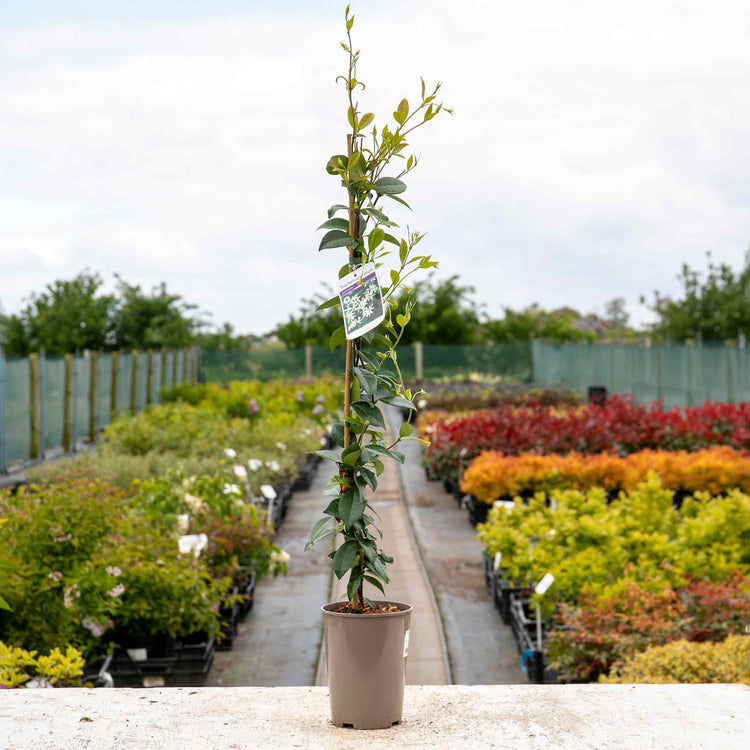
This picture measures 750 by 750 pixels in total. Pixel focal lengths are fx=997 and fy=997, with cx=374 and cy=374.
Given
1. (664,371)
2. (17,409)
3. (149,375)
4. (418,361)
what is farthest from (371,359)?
(418,361)

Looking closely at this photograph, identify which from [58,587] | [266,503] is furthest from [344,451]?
[266,503]

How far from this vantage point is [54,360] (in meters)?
17.4

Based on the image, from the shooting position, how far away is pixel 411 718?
296 centimetres

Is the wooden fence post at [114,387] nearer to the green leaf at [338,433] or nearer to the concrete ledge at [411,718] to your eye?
the concrete ledge at [411,718]

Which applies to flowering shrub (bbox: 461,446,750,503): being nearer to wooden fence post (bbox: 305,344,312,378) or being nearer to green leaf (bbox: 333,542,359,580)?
green leaf (bbox: 333,542,359,580)

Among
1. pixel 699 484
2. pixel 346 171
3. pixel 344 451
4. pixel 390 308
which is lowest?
pixel 699 484

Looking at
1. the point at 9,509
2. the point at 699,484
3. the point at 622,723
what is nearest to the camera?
the point at 622,723

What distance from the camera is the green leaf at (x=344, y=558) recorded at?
2.88 metres

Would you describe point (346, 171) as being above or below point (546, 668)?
above

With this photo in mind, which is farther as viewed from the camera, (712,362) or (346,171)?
(712,362)

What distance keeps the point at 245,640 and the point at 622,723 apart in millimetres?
3972

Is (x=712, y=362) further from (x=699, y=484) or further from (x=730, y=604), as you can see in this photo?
(x=730, y=604)

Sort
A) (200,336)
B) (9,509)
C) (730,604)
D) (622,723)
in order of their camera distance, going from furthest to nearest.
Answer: (200,336) → (9,509) → (730,604) → (622,723)

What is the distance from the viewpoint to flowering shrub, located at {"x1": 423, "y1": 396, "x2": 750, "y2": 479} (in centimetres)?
1141
